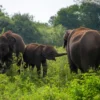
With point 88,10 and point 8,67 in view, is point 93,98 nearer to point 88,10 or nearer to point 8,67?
point 8,67

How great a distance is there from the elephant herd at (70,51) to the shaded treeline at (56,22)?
72.0 ft

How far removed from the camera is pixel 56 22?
58094 mm

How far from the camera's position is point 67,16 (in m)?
57.0

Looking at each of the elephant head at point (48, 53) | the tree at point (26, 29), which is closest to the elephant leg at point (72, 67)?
the elephant head at point (48, 53)

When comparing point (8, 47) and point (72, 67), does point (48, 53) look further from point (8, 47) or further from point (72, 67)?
point (72, 67)

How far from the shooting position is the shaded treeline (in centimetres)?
4147

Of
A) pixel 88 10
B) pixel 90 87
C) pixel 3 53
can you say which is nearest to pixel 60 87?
pixel 90 87

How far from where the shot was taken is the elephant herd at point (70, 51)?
9.84 meters

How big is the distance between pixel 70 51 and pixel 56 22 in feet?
156

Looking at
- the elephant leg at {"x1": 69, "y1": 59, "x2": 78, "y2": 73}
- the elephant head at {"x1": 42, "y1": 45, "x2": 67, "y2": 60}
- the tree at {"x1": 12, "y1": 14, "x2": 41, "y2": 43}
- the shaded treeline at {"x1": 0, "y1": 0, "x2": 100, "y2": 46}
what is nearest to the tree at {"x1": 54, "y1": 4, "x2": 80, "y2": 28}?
the shaded treeline at {"x1": 0, "y1": 0, "x2": 100, "y2": 46}

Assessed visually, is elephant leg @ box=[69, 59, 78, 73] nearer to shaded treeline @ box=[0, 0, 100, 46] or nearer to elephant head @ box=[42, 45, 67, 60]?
elephant head @ box=[42, 45, 67, 60]

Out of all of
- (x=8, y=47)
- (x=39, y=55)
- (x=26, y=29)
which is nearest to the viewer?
(x=8, y=47)


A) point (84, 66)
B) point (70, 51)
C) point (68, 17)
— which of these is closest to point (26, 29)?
point (68, 17)

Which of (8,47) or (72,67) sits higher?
(8,47)
